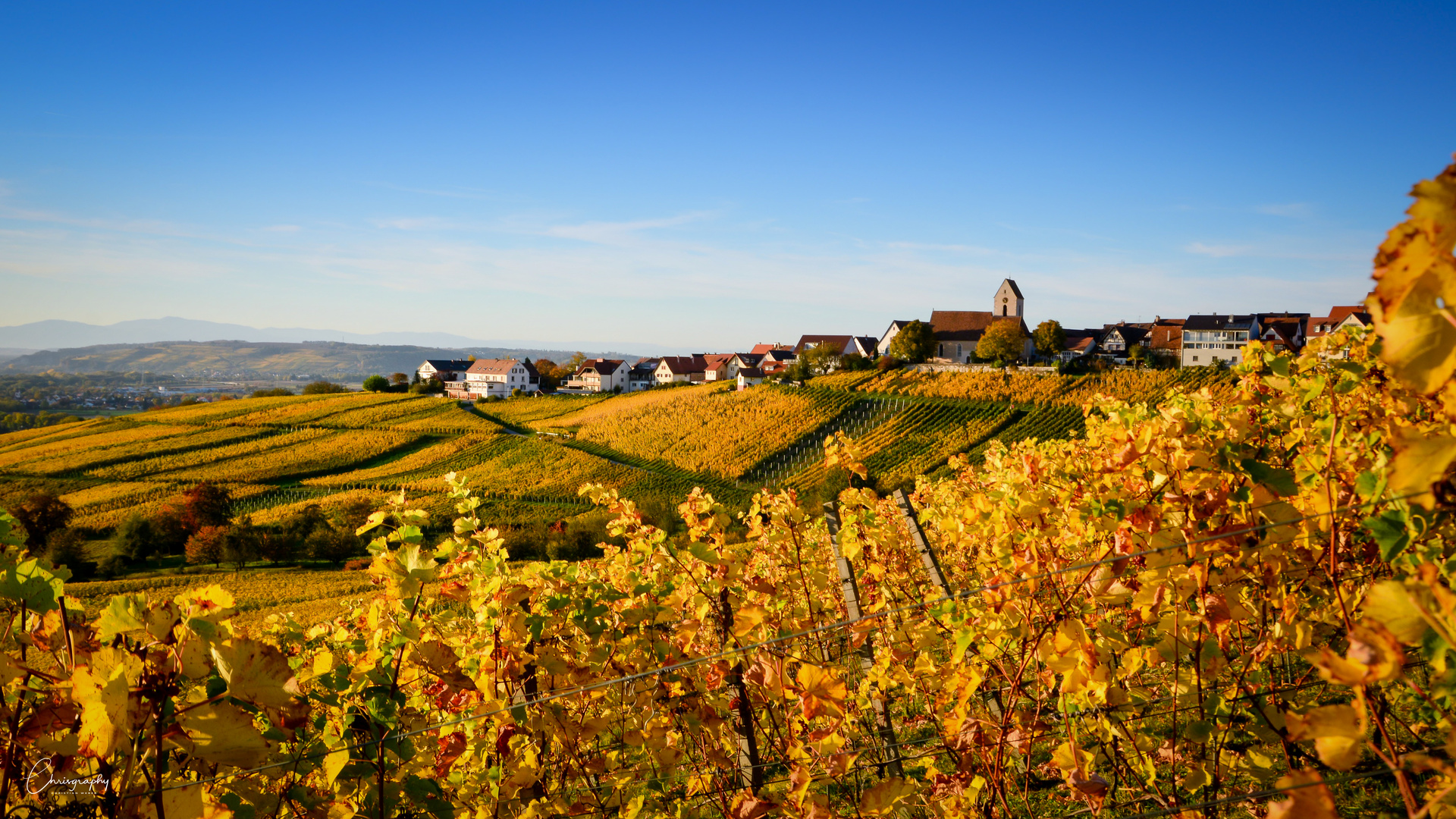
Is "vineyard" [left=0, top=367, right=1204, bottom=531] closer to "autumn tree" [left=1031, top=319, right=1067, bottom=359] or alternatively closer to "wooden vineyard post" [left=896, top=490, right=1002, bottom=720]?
"autumn tree" [left=1031, top=319, right=1067, bottom=359]

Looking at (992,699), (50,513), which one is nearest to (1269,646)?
(992,699)

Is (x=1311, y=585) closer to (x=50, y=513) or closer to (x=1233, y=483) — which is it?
(x=1233, y=483)

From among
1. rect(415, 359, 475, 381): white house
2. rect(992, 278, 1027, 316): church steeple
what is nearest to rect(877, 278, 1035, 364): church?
rect(992, 278, 1027, 316): church steeple

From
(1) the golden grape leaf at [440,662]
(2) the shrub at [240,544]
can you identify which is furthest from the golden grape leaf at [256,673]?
(2) the shrub at [240,544]

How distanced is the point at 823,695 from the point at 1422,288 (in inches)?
55.2

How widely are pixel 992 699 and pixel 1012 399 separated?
37.7 m

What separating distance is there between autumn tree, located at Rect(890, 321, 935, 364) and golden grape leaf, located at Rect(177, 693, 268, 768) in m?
57.3

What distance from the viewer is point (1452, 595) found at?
2.43 ft

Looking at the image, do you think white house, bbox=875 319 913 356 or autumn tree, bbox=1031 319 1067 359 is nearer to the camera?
autumn tree, bbox=1031 319 1067 359

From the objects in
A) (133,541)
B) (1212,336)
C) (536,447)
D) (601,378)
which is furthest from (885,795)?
(601,378)

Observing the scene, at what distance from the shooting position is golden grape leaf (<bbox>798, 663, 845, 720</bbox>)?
171 centimetres

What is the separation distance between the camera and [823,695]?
1.72m

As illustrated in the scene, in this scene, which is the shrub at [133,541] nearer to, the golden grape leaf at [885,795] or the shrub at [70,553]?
the shrub at [70,553]

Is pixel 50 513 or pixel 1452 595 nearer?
pixel 1452 595
